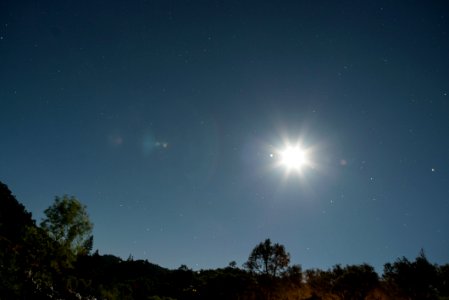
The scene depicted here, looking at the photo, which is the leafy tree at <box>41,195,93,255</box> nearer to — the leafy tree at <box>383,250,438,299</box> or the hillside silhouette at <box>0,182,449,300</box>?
the hillside silhouette at <box>0,182,449,300</box>

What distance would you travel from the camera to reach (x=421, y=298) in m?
41.1

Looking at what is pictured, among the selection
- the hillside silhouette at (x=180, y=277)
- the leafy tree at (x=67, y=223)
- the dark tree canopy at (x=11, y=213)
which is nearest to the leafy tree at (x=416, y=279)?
the hillside silhouette at (x=180, y=277)

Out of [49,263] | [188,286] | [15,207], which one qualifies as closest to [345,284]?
[188,286]

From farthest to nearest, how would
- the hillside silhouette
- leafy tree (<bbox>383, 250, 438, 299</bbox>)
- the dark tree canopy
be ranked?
the dark tree canopy < leafy tree (<bbox>383, 250, 438, 299</bbox>) < the hillside silhouette

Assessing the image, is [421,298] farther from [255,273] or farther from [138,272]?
[138,272]

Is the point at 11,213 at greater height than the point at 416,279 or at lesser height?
greater

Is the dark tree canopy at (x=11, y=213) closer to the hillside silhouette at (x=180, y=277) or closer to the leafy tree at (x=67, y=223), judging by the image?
the hillside silhouette at (x=180, y=277)

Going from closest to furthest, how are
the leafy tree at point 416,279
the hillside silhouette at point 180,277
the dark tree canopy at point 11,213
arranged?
1. the hillside silhouette at point 180,277
2. the leafy tree at point 416,279
3. the dark tree canopy at point 11,213

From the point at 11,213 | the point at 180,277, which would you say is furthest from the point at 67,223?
the point at 11,213

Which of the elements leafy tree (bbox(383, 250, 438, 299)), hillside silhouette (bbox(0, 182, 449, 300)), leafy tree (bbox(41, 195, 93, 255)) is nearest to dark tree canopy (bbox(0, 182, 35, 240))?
hillside silhouette (bbox(0, 182, 449, 300))

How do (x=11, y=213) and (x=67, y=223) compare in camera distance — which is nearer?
(x=67, y=223)

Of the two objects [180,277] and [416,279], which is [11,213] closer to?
[180,277]

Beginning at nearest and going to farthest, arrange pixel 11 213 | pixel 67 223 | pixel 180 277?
pixel 67 223
pixel 180 277
pixel 11 213

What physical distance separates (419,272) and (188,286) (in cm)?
4329
